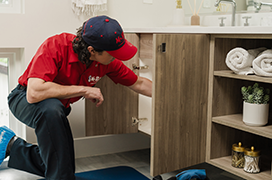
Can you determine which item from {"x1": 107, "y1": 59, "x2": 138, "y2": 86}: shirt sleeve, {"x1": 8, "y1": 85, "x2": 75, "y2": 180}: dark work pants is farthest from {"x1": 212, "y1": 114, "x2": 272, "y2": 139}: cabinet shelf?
{"x1": 8, "y1": 85, "x2": 75, "y2": 180}: dark work pants

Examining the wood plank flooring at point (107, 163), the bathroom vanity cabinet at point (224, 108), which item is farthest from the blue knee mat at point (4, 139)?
the bathroom vanity cabinet at point (224, 108)

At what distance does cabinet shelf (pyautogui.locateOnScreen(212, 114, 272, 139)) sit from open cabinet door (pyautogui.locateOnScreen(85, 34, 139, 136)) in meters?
0.59

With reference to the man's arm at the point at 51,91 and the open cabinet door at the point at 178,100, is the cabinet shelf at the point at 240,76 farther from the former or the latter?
the man's arm at the point at 51,91

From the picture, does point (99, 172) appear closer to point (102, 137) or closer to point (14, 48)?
point (102, 137)

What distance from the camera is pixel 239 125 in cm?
141

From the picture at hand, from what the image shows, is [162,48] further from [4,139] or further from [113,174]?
[4,139]

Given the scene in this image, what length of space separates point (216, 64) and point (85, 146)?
1.07 m

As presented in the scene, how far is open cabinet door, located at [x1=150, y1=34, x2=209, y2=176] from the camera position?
4.61 ft

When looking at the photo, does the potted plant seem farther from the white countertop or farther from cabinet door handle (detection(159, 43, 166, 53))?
cabinet door handle (detection(159, 43, 166, 53))

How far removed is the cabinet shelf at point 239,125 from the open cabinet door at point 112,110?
0.59 meters

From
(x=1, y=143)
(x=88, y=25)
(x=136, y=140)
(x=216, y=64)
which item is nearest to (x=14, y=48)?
(x=1, y=143)

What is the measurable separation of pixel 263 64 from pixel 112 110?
3.06ft

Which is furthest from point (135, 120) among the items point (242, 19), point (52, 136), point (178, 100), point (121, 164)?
point (242, 19)

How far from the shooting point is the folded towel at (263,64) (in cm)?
129
